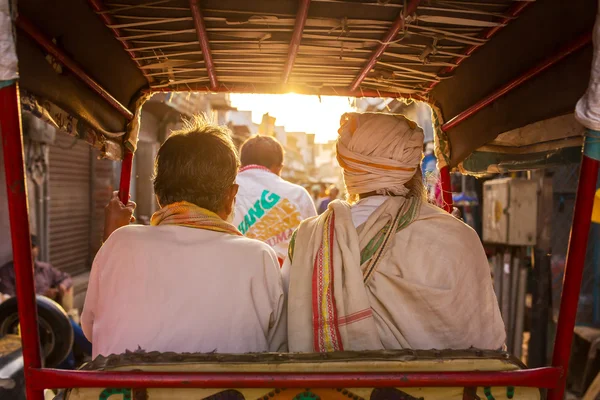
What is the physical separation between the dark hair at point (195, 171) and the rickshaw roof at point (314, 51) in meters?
0.45

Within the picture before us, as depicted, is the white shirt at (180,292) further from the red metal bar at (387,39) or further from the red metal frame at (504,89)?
the red metal frame at (504,89)

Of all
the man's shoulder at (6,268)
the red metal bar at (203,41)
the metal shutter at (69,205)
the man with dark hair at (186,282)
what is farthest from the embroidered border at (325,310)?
the metal shutter at (69,205)

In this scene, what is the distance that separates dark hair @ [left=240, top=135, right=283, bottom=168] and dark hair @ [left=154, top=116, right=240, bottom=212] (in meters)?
1.85

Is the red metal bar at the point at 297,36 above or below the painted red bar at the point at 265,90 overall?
above

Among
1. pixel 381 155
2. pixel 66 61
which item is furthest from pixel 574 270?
pixel 66 61

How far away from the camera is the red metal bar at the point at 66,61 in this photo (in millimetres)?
1646

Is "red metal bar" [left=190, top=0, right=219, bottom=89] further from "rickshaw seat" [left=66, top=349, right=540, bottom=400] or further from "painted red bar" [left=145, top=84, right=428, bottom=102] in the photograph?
"rickshaw seat" [left=66, top=349, right=540, bottom=400]

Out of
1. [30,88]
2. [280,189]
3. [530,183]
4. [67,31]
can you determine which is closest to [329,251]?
[30,88]

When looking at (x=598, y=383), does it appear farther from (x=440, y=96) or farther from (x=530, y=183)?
(x=440, y=96)

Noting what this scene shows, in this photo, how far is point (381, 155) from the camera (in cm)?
213

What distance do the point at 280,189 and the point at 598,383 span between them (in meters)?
2.65

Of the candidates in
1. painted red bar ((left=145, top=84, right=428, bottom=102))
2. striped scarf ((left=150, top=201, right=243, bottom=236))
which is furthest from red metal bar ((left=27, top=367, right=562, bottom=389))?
painted red bar ((left=145, top=84, right=428, bottom=102))

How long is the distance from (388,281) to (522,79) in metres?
1.00

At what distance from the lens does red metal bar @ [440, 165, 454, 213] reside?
308 centimetres
